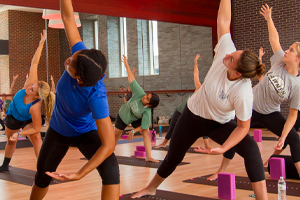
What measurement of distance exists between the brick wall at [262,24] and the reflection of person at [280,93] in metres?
6.12

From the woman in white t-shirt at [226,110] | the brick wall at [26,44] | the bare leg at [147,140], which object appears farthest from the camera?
the brick wall at [26,44]

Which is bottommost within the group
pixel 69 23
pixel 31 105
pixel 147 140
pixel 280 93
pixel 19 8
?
pixel 147 140

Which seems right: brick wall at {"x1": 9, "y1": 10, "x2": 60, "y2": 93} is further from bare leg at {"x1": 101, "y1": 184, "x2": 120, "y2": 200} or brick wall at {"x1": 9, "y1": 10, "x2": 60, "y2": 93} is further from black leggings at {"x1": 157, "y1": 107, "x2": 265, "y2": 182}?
bare leg at {"x1": 101, "y1": 184, "x2": 120, "y2": 200}

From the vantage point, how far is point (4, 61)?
6090 mm

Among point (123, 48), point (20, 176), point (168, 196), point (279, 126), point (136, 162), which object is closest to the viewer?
point (168, 196)

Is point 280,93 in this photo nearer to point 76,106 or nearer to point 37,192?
point 76,106

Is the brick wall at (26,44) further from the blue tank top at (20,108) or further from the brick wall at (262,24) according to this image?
the brick wall at (262,24)

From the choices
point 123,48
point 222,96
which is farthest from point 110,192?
point 123,48

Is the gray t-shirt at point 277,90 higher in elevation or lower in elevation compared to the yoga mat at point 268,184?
higher

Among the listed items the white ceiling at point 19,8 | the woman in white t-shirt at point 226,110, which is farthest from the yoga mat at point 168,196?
the white ceiling at point 19,8

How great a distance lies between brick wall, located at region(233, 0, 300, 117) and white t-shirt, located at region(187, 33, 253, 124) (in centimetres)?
721

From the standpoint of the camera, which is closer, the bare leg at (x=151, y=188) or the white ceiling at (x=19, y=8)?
the bare leg at (x=151, y=188)

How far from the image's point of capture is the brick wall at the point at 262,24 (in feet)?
29.4

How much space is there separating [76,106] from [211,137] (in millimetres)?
1088
